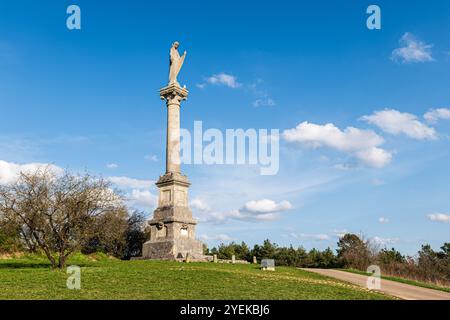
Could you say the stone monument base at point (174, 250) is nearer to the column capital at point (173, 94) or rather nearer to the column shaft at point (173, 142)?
the column shaft at point (173, 142)

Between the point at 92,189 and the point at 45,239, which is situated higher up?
the point at 92,189

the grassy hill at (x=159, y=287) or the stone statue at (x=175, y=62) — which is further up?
the stone statue at (x=175, y=62)

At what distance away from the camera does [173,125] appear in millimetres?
36750

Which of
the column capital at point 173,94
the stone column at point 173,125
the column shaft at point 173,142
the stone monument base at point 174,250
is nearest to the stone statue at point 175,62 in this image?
the column capital at point 173,94

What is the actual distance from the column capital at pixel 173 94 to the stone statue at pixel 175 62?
41.5 inches

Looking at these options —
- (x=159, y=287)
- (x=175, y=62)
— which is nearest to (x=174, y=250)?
(x=175, y=62)

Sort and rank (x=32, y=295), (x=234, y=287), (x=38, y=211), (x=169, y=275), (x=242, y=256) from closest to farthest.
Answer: (x=32, y=295)
(x=234, y=287)
(x=169, y=275)
(x=38, y=211)
(x=242, y=256)

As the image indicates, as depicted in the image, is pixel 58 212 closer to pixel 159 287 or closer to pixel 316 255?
pixel 159 287

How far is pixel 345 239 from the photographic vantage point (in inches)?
2451

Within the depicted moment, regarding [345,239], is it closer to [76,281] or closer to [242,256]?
[242,256]

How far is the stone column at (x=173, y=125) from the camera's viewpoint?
120 ft

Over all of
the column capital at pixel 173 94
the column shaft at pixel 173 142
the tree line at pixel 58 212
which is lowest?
the tree line at pixel 58 212
